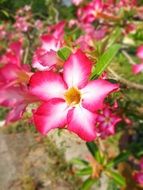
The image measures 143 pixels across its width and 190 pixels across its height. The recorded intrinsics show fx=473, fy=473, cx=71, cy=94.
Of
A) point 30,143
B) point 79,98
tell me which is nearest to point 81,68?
point 79,98

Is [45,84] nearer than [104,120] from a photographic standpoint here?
Yes

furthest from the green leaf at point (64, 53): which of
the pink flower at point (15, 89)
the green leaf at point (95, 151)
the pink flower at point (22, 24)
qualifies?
the pink flower at point (22, 24)

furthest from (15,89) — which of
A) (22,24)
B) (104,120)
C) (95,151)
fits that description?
(22,24)

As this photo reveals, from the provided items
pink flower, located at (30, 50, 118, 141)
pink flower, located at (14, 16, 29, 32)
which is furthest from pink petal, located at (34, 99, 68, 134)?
pink flower, located at (14, 16, 29, 32)

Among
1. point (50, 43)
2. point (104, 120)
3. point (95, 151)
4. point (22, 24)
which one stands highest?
point (50, 43)

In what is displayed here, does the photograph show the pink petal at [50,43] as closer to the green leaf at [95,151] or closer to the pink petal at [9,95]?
the pink petal at [9,95]

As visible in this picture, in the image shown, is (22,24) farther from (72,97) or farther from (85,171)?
(72,97)

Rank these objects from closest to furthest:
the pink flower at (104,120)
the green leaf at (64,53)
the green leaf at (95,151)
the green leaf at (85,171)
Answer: the green leaf at (64,53) → the pink flower at (104,120) → the green leaf at (95,151) → the green leaf at (85,171)

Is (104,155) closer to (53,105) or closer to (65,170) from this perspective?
(65,170)
